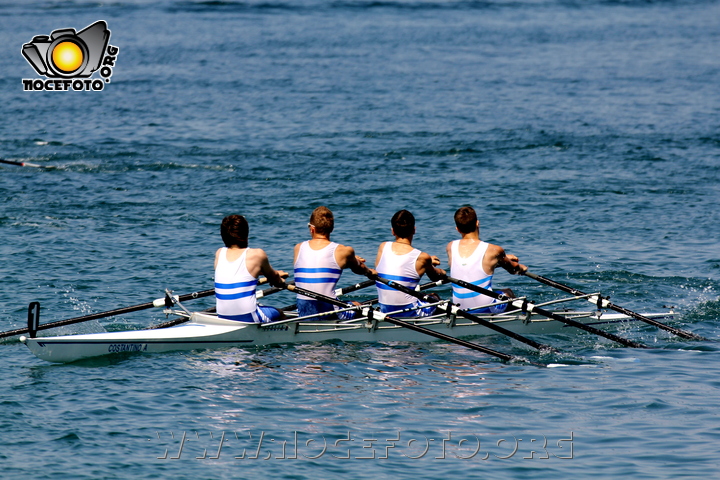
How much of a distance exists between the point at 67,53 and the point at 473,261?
26.9 metres

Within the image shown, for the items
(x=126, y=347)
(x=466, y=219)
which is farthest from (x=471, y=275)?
(x=126, y=347)

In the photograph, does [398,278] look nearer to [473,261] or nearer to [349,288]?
[473,261]

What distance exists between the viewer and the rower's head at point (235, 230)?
492 inches

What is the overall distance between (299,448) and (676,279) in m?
10.3

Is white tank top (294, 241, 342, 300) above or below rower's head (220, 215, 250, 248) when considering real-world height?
below

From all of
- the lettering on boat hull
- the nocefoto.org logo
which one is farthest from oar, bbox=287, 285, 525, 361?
the nocefoto.org logo

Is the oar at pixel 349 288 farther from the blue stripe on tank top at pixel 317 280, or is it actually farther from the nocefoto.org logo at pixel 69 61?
the nocefoto.org logo at pixel 69 61

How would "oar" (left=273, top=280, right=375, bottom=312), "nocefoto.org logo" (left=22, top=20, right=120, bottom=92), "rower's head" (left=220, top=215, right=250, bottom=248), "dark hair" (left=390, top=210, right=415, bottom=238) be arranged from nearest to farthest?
1. "rower's head" (left=220, top=215, right=250, bottom=248)
2. "dark hair" (left=390, top=210, right=415, bottom=238)
3. "oar" (left=273, top=280, right=375, bottom=312)
4. "nocefoto.org logo" (left=22, top=20, right=120, bottom=92)

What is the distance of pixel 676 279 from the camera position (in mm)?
17969

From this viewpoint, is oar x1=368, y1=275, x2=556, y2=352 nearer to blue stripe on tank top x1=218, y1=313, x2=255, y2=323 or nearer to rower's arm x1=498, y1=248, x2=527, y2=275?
rower's arm x1=498, y1=248, x2=527, y2=275

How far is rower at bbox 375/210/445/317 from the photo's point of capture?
13.2 metres

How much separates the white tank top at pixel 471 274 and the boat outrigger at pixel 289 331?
0.86 feet

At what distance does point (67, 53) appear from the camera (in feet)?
118

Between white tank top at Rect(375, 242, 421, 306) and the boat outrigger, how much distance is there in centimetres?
32
